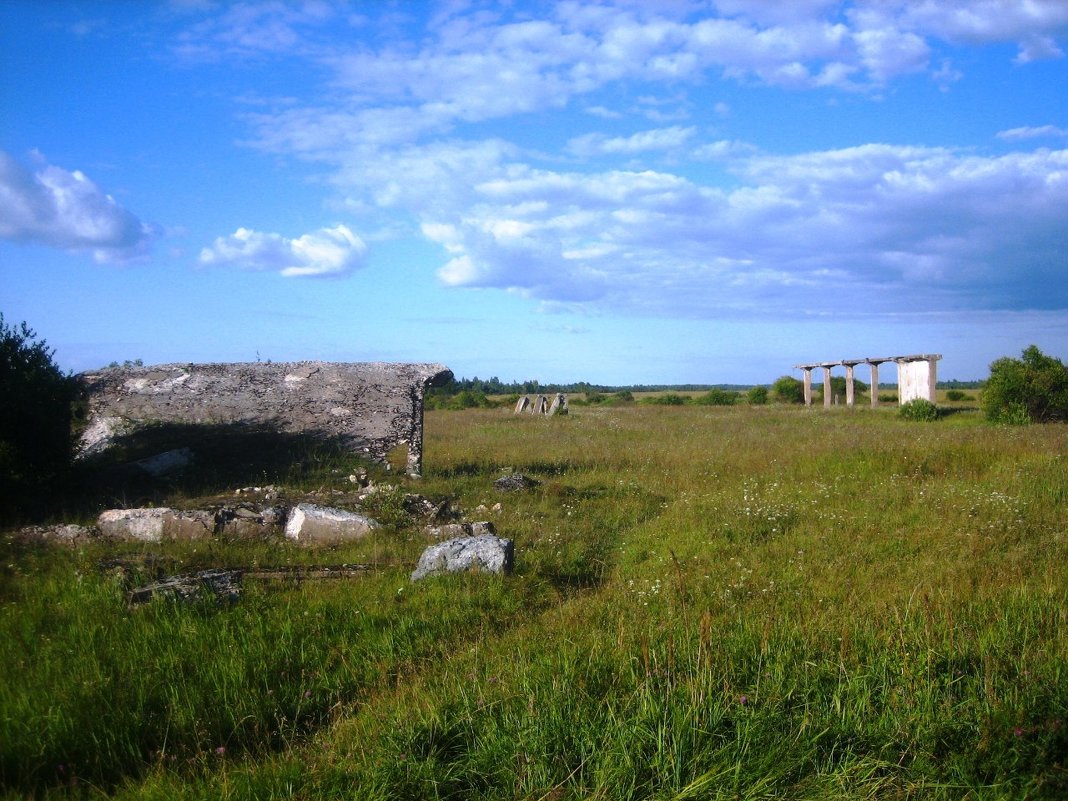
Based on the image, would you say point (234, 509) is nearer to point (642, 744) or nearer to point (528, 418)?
point (642, 744)

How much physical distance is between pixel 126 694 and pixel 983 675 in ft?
15.6

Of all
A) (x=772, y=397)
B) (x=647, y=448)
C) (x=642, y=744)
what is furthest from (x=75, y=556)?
(x=772, y=397)

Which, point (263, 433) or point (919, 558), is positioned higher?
point (263, 433)

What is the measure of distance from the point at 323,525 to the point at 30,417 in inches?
170

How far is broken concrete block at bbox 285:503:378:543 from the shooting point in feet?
26.1

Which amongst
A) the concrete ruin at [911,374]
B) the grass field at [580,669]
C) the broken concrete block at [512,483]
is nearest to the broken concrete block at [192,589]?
the grass field at [580,669]

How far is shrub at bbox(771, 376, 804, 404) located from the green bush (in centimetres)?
4377

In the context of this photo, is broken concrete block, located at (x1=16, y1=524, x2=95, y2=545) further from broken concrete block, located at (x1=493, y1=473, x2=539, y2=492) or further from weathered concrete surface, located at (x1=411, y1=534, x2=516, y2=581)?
broken concrete block, located at (x1=493, y1=473, x2=539, y2=492)

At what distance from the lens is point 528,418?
29672 millimetres

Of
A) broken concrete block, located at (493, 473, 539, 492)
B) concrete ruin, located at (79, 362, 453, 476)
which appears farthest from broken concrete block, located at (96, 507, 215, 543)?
broken concrete block, located at (493, 473, 539, 492)

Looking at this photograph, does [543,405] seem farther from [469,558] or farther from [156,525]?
[469,558]

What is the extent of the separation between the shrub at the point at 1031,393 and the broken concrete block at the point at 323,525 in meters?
21.0

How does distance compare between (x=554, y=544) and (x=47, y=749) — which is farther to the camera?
(x=554, y=544)

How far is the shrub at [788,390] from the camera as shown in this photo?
157 ft
